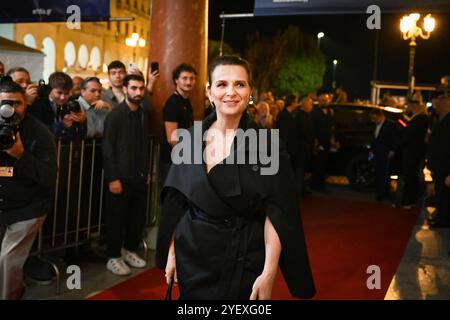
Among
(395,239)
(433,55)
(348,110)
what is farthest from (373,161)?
(433,55)

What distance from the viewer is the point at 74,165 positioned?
18.3ft

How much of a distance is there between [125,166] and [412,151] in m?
6.09

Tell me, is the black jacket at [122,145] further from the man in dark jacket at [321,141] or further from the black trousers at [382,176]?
the man in dark jacket at [321,141]

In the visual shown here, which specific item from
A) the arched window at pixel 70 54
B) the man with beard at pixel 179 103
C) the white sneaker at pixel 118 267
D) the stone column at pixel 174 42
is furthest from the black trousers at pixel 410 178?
the arched window at pixel 70 54

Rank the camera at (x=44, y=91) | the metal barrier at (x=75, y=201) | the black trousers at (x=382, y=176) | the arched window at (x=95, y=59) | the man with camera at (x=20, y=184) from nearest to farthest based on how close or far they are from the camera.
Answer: the man with camera at (x=20, y=184)
the metal barrier at (x=75, y=201)
the camera at (x=44, y=91)
the black trousers at (x=382, y=176)
the arched window at (x=95, y=59)

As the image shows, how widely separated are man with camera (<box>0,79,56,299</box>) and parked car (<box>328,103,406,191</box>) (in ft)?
27.2

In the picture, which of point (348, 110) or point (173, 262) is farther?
point (348, 110)

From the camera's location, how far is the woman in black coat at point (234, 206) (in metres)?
2.58

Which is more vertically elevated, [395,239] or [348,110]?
[348,110]

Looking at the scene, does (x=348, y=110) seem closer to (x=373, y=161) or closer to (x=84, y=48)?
(x=373, y=161)

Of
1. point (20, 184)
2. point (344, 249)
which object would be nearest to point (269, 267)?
point (20, 184)

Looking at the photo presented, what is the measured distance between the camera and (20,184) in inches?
160

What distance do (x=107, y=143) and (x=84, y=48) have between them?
34.7 m

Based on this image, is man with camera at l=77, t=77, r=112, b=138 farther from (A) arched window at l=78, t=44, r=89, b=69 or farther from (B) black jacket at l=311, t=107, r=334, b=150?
(A) arched window at l=78, t=44, r=89, b=69
